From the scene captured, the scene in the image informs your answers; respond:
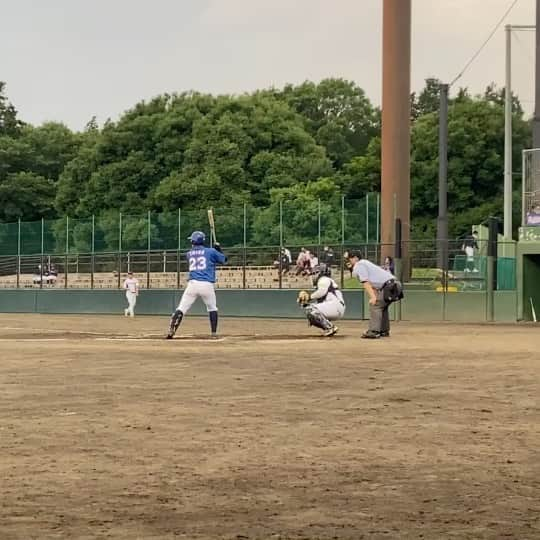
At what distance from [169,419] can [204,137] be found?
5820cm

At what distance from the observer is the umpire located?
1903 centimetres

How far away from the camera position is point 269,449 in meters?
7.40

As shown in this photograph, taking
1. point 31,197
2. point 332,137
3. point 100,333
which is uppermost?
point 332,137

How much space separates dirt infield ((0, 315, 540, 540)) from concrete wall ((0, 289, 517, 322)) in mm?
17340

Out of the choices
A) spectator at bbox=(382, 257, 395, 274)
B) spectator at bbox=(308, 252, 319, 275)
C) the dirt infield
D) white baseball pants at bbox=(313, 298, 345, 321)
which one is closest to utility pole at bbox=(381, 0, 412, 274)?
spectator at bbox=(308, 252, 319, 275)

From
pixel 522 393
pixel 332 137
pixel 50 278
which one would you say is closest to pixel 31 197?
pixel 332 137

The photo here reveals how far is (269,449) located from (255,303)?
28168mm

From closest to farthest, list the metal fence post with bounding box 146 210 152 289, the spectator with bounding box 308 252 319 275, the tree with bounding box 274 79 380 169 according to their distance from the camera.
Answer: the spectator with bounding box 308 252 319 275, the metal fence post with bounding box 146 210 152 289, the tree with bounding box 274 79 380 169

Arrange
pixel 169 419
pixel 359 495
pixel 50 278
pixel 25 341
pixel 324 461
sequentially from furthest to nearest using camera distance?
pixel 50 278, pixel 25 341, pixel 169 419, pixel 324 461, pixel 359 495

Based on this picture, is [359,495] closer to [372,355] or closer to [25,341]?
[372,355]

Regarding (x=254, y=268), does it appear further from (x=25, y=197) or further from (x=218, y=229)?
(x=25, y=197)

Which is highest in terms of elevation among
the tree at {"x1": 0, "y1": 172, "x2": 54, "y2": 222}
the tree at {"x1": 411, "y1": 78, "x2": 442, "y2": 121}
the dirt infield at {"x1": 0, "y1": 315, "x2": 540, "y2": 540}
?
the tree at {"x1": 411, "y1": 78, "x2": 442, "y2": 121}

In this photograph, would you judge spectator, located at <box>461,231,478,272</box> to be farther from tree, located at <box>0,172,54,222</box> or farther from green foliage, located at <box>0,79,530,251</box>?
tree, located at <box>0,172,54,222</box>

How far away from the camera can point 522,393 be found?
10695 millimetres
